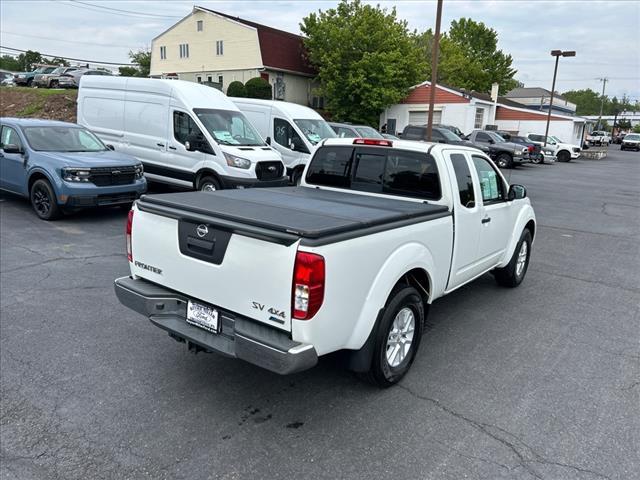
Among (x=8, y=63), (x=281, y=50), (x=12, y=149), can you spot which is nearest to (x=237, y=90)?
(x=281, y=50)

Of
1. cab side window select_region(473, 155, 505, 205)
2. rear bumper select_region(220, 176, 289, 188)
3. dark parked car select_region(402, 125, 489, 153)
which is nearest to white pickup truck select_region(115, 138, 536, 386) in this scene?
cab side window select_region(473, 155, 505, 205)

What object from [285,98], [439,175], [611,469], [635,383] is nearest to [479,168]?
[439,175]

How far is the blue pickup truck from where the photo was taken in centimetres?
833

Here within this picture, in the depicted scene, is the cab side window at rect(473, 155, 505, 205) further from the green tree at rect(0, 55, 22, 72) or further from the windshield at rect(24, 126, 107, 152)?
the green tree at rect(0, 55, 22, 72)

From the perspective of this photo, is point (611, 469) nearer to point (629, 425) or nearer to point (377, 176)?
point (629, 425)

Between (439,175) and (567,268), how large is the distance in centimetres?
412

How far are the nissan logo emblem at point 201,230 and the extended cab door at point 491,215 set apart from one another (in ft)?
9.31

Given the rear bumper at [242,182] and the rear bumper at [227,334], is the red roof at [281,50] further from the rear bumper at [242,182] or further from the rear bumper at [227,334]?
the rear bumper at [227,334]

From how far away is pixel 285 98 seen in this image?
38.8 meters

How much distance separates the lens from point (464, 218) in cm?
445

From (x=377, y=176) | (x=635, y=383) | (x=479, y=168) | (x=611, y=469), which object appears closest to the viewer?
(x=611, y=469)

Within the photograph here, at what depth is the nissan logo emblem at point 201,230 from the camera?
3.21 m

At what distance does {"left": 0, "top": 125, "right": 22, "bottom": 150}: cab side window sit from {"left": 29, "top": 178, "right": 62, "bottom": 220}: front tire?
95 cm

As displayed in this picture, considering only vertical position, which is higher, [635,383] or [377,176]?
[377,176]
